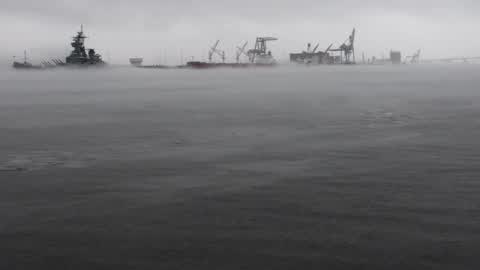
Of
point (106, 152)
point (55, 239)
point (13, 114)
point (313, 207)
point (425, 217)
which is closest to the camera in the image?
point (55, 239)

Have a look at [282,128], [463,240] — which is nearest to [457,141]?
[282,128]

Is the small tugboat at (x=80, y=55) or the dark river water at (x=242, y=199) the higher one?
the small tugboat at (x=80, y=55)

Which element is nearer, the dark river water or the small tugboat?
the dark river water

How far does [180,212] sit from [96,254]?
2.94 metres

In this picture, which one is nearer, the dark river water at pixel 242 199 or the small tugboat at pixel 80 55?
the dark river water at pixel 242 199

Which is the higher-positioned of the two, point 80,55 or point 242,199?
point 80,55

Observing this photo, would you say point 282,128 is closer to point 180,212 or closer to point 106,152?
point 106,152

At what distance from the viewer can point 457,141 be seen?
22.4 meters

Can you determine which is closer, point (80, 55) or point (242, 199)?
point (242, 199)

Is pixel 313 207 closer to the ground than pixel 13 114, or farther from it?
closer to the ground

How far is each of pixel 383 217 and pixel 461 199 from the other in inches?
105

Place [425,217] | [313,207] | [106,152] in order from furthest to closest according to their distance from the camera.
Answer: [106,152] → [313,207] → [425,217]

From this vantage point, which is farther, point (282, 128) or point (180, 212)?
point (282, 128)

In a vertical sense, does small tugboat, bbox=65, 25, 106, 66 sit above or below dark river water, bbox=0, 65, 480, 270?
above
